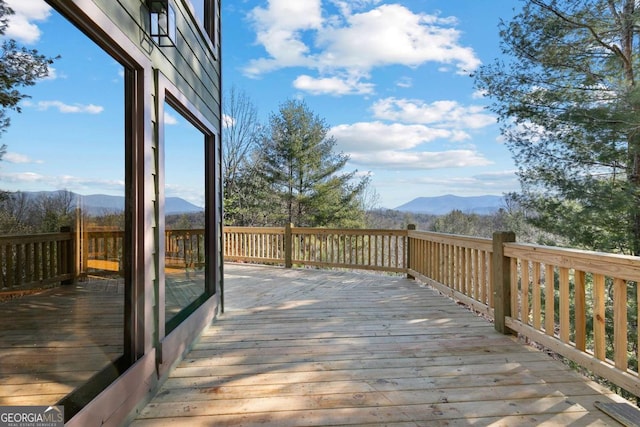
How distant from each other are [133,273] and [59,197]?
578mm

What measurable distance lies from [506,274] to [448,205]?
16.2 metres

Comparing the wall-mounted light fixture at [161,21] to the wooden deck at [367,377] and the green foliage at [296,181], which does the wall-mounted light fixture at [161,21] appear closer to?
the wooden deck at [367,377]

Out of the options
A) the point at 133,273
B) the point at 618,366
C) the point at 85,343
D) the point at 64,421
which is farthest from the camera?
the point at 618,366

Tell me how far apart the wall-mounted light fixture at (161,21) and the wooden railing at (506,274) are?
117 cm

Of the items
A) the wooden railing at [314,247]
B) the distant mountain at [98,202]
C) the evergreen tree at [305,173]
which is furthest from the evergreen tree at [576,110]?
the evergreen tree at [305,173]

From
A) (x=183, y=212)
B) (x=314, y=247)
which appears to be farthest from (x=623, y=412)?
Answer: (x=314, y=247)

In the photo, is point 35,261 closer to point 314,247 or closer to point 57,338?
point 57,338

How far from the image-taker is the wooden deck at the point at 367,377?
179 centimetres

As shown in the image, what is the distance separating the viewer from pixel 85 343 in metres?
1.51

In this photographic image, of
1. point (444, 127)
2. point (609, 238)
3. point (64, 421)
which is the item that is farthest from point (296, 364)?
point (444, 127)

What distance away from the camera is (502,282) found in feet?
10.1

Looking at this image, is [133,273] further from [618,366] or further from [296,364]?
[618,366]

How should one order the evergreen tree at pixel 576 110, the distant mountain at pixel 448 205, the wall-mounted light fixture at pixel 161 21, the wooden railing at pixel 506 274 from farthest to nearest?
the distant mountain at pixel 448 205 → the evergreen tree at pixel 576 110 → the wall-mounted light fixture at pixel 161 21 → the wooden railing at pixel 506 274

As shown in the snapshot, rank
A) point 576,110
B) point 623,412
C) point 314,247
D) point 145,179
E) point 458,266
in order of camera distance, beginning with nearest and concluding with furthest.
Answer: point 623,412 → point 145,179 → point 458,266 → point 576,110 → point 314,247
